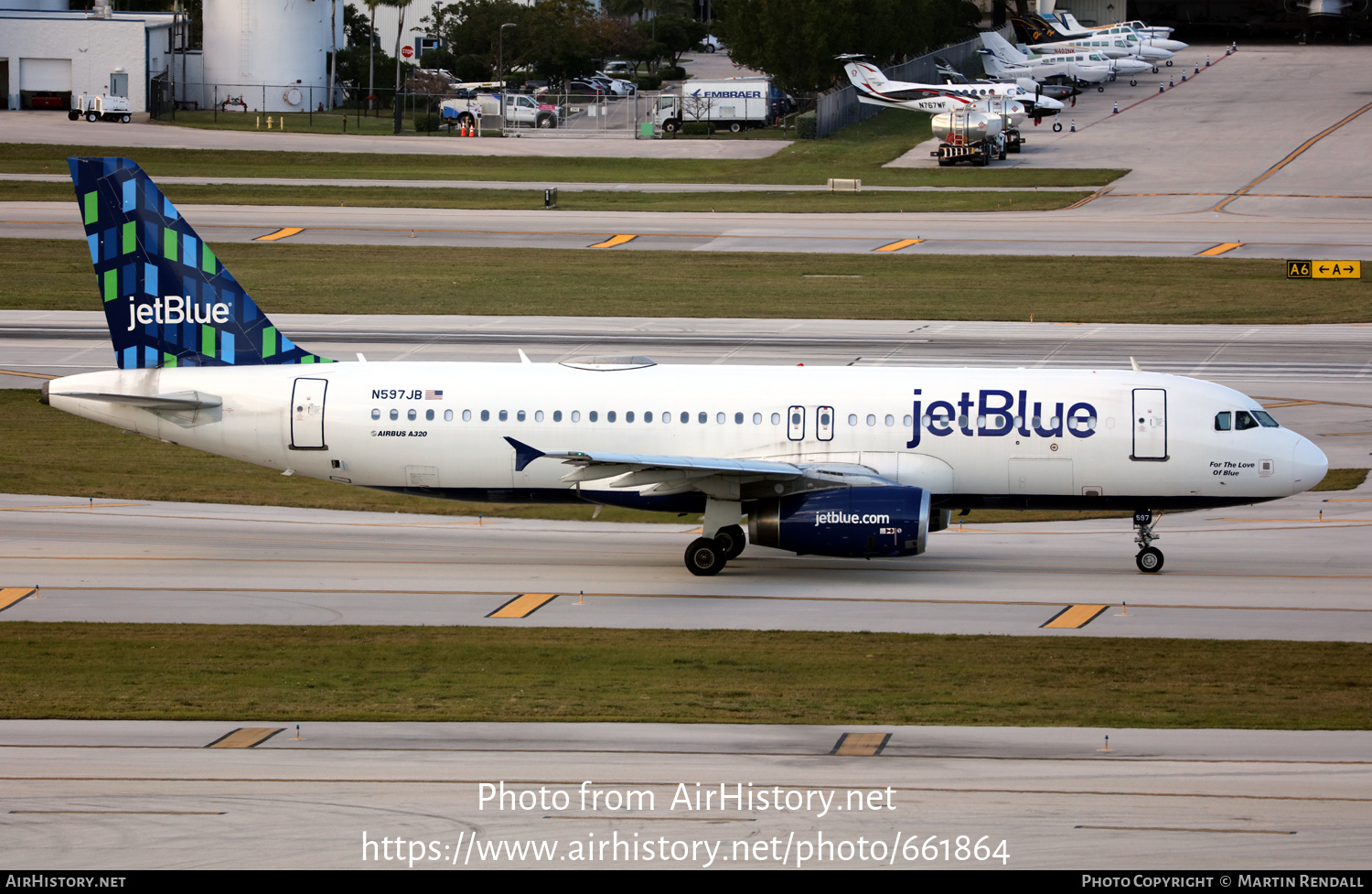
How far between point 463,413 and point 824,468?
749 centimetres

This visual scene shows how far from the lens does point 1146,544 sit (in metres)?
30.8

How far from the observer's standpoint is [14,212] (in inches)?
3137

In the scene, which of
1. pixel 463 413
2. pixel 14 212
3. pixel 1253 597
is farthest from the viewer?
pixel 14 212

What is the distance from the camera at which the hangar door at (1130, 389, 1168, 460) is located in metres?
29.8

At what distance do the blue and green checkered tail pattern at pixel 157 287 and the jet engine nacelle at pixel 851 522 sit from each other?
11.3 meters

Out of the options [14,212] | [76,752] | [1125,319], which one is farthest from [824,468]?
[14,212]

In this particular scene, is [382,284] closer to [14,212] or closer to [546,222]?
[546,222]

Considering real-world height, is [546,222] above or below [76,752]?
above

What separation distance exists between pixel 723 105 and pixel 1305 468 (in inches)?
3621

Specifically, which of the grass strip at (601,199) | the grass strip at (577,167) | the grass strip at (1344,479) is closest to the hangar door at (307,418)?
the grass strip at (1344,479)

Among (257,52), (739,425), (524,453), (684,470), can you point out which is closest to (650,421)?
(739,425)
